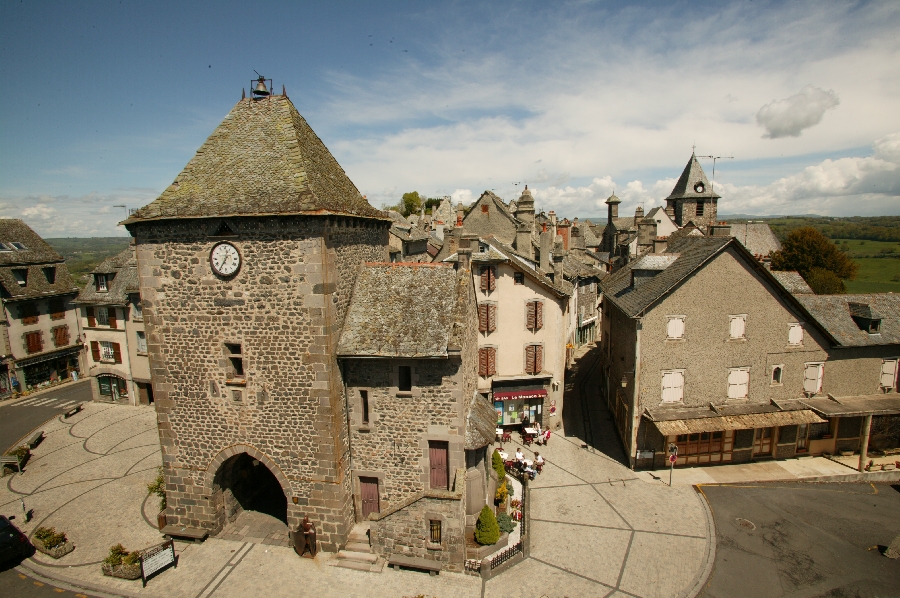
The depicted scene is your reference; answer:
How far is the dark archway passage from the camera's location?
17203mm

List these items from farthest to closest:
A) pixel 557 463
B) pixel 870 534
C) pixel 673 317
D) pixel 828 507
A: pixel 557 463
pixel 673 317
pixel 828 507
pixel 870 534

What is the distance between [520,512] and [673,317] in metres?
11.1

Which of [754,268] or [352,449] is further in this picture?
[754,268]

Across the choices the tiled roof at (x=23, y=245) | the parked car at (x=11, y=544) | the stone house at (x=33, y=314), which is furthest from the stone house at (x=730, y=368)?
the tiled roof at (x=23, y=245)

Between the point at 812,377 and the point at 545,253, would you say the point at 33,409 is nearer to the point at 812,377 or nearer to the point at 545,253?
the point at 545,253

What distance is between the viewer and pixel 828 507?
19406 millimetres

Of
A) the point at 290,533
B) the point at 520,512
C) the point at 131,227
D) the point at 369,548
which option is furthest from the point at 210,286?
the point at 520,512

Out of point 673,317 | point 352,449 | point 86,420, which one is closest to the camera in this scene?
point 352,449

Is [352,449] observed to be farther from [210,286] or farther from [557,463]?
[557,463]

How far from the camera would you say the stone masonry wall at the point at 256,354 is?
585 inches

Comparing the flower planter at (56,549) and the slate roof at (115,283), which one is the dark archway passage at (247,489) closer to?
the flower planter at (56,549)

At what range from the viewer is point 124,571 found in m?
14.9

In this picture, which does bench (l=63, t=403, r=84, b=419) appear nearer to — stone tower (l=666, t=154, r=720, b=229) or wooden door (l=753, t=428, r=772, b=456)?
wooden door (l=753, t=428, r=772, b=456)

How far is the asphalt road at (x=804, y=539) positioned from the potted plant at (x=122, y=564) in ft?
58.9
